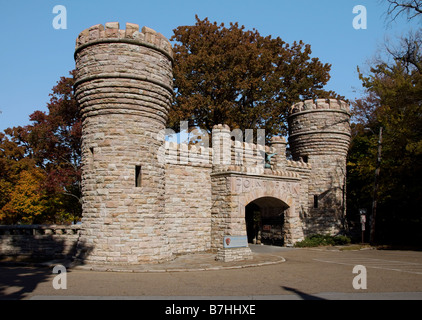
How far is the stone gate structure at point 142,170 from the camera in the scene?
1215 centimetres

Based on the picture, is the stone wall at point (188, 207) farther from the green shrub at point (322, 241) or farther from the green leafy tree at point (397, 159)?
the green leafy tree at point (397, 159)

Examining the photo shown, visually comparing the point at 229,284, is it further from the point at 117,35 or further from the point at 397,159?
the point at 397,159

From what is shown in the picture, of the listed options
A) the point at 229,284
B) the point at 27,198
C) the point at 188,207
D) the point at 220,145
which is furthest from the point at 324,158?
the point at 27,198

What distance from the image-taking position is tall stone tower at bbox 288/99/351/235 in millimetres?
21312

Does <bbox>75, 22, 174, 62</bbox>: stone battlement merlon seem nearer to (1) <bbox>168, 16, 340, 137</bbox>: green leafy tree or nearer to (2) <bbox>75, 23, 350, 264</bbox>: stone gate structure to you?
(2) <bbox>75, 23, 350, 264</bbox>: stone gate structure

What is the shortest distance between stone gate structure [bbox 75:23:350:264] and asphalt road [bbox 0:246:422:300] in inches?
73.3

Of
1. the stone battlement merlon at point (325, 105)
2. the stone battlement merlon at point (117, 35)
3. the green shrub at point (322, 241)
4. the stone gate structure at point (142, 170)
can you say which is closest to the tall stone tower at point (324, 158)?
the stone battlement merlon at point (325, 105)

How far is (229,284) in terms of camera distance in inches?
351

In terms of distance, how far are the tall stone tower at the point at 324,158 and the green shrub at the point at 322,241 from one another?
0.58 meters

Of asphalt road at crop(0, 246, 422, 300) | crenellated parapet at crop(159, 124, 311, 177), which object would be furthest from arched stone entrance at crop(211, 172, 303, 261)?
asphalt road at crop(0, 246, 422, 300)

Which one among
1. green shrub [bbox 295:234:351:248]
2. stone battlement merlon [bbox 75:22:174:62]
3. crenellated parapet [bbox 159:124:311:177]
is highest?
stone battlement merlon [bbox 75:22:174:62]

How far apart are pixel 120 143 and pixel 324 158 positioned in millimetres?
13527
